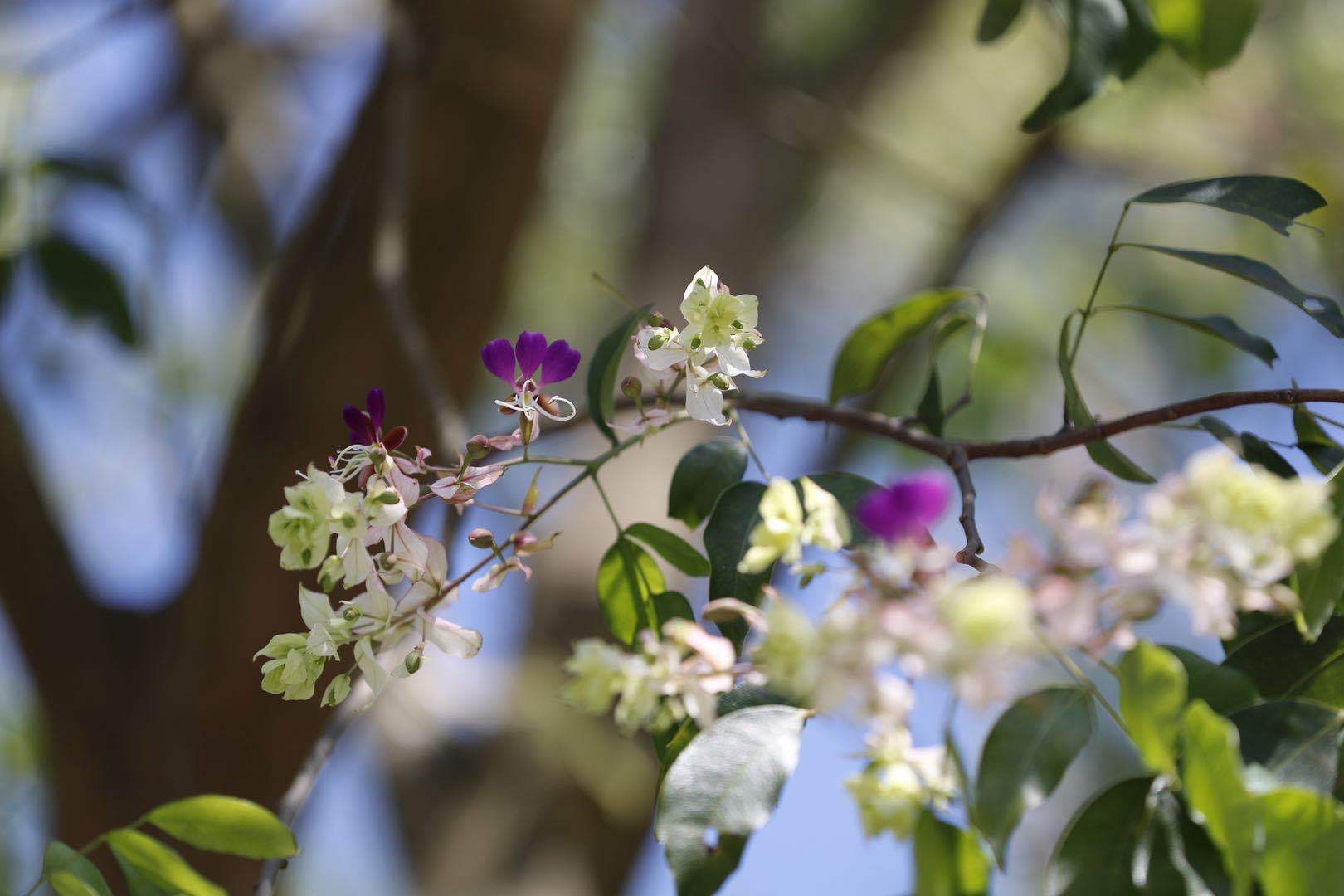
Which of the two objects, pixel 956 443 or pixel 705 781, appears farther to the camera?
pixel 956 443

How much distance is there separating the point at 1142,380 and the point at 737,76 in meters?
1.34

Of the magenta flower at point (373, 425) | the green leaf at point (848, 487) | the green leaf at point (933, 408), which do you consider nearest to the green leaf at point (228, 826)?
the magenta flower at point (373, 425)

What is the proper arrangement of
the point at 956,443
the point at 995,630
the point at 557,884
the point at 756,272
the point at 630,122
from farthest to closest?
the point at 630,122
the point at 756,272
the point at 557,884
the point at 956,443
the point at 995,630

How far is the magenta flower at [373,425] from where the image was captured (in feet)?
1.64

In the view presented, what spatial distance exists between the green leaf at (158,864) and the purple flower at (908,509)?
34 centimetres

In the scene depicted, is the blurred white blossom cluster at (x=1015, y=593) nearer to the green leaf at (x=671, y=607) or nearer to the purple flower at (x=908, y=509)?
the purple flower at (x=908, y=509)

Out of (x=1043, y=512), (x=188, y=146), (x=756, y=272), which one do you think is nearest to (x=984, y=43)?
(x=1043, y=512)

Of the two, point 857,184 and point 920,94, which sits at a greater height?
point 920,94

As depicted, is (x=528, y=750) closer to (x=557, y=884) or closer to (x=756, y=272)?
(x=557, y=884)

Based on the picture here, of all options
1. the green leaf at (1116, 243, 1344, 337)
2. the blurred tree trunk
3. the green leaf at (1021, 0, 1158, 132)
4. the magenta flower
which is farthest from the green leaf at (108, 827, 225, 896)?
the blurred tree trunk

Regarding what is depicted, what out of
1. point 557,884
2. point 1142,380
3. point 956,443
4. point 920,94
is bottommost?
point 557,884

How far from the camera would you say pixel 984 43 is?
2.75 feet

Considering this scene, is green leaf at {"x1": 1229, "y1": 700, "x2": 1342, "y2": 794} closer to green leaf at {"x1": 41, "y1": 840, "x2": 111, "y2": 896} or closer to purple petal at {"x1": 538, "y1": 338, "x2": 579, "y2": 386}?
purple petal at {"x1": 538, "y1": 338, "x2": 579, "y2": 386}

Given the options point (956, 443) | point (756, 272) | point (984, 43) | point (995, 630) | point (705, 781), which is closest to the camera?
point (995, 630)
